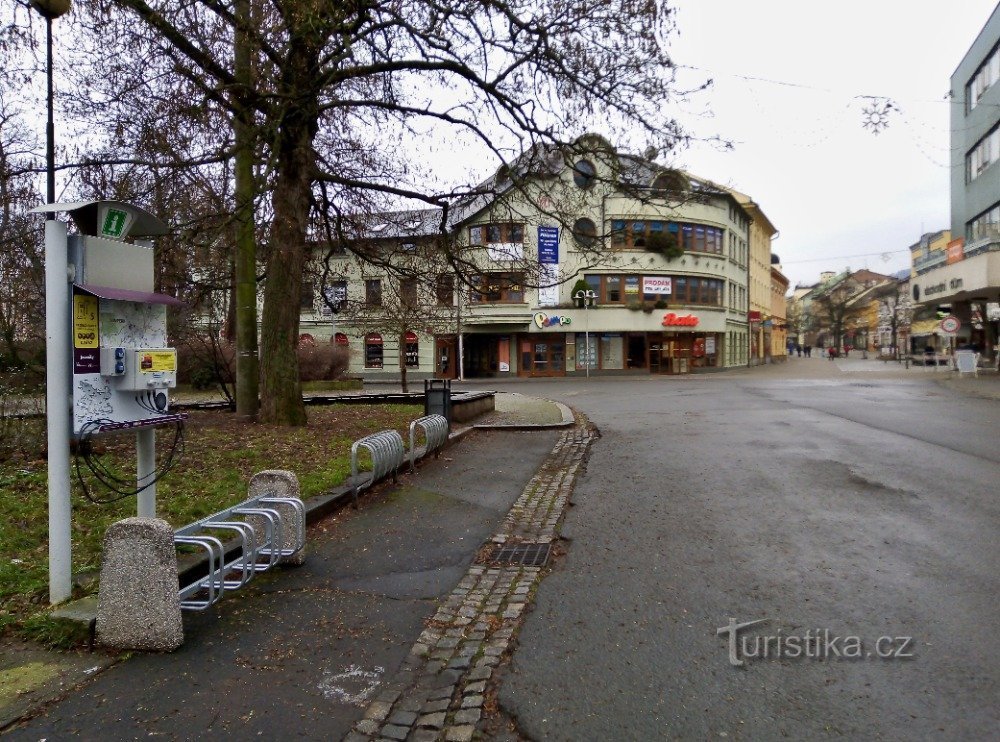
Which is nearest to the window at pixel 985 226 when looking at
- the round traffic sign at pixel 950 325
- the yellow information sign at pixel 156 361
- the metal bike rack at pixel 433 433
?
the round traffic sign at pixel 950 325

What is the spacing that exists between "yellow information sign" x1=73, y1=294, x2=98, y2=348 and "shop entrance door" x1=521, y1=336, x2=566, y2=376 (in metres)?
39.6

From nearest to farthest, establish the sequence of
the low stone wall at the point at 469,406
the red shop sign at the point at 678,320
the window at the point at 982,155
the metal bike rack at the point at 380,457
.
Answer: the metal bike rack at the point at 380,457 < the low stone wall at the point at 469,406 < the window at the point at 982,155 < the red shop sign at the point at 678,320

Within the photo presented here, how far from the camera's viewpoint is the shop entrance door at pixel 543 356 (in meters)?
43.8

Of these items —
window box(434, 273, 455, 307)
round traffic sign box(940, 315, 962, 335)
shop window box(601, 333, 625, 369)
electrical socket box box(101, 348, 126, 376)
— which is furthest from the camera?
shop window box(601, 333, 625, 369)

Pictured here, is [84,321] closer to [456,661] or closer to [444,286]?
[456,661]

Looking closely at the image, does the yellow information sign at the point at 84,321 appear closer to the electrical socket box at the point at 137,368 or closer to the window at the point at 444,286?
the electrical socket box at the point at 137,368

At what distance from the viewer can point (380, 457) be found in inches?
313

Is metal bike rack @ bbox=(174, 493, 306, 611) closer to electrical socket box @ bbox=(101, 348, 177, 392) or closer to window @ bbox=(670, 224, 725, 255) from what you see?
electrical socket box @ bbox=(101, 348, 177, 392)

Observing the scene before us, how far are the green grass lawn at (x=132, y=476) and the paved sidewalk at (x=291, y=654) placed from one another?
2.53 ft

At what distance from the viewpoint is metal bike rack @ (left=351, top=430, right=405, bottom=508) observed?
740 cm

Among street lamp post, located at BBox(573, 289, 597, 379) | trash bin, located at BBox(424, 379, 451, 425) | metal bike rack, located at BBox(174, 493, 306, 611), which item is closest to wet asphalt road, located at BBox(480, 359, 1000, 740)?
metal bike rack, located at BBox(174, 493, 306, 611)

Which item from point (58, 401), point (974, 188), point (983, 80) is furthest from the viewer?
point (974, 188)

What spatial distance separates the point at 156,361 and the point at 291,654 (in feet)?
6.99

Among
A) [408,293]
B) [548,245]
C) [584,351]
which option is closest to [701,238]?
[584,351]
